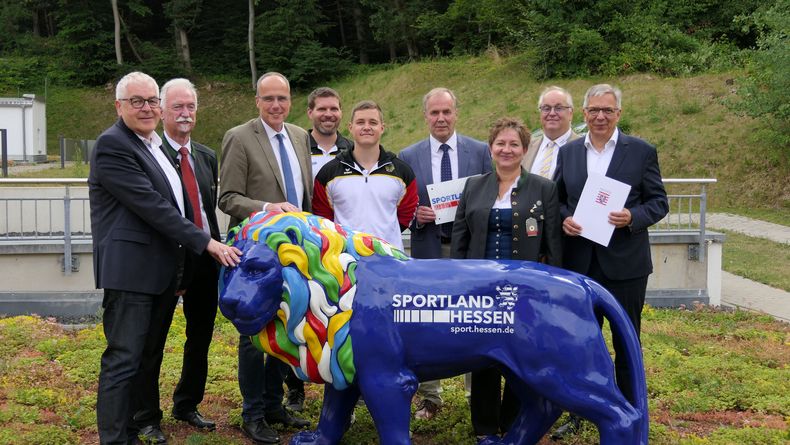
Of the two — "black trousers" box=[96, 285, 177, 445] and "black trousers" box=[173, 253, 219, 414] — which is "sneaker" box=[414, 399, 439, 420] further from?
"black trousers" box=[96, 285, 177, 445]

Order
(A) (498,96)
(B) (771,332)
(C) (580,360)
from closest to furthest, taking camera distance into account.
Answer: (C) (580,360)
(B) (771,332)
(A) (498,96)

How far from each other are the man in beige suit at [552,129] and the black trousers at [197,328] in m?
2.34

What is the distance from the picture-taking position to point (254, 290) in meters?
3.67

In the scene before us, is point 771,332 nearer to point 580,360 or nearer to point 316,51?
point 580,360

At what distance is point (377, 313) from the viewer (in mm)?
3783

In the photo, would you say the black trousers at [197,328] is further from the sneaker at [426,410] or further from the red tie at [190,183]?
the sneaker at [426,410]

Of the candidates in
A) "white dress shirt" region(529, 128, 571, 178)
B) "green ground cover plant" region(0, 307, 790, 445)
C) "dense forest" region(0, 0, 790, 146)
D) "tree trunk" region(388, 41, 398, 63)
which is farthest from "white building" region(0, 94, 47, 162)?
"white dress shirt" region(529, 128, 571, 178)

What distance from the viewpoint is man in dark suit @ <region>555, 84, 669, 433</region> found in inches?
182

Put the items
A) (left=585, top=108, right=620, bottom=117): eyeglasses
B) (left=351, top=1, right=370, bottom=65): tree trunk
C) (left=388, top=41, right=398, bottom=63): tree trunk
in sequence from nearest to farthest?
(left=585, top=108, right=620, bottom=117): eyeglasses, (left=388, top=41, right=398, bottom=63): tree trunk, (left=351, top=1, right=370, bottom=65): tree trunk

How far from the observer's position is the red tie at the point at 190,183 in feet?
15.6

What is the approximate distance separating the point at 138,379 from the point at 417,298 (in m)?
1.94

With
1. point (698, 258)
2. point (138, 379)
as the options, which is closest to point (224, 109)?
point (698, 258)

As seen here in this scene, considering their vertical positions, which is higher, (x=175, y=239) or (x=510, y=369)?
(x=175, y=239)

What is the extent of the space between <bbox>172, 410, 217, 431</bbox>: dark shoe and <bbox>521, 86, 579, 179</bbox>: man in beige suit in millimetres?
2844
